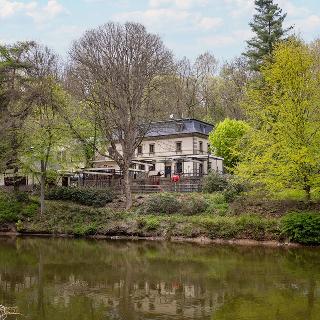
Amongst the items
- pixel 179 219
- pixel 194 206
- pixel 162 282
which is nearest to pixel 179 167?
pixel 194 206

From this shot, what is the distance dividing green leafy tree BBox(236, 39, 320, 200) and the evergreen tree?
56.2 feet

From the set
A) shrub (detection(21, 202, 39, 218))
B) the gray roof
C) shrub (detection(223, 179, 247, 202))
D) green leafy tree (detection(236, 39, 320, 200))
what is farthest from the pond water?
the gray roof

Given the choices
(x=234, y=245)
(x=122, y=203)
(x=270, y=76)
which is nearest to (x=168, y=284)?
(x=234, y=245)

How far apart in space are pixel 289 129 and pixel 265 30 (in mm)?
21249

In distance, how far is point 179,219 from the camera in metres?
32.3

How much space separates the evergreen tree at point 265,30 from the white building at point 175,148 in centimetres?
1208

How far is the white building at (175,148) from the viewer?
56.2 m

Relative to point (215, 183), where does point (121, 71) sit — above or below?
above

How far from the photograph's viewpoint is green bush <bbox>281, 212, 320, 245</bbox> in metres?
27.3

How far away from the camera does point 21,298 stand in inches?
605

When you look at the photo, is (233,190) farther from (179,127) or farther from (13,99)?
(179,127)

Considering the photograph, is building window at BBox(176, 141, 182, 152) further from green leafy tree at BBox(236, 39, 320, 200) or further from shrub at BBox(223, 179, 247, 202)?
green leafy tree at BBox(236, 39, 320, 200)

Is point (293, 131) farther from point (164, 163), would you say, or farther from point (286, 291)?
point (164, 163)

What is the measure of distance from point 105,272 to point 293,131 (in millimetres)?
15412
